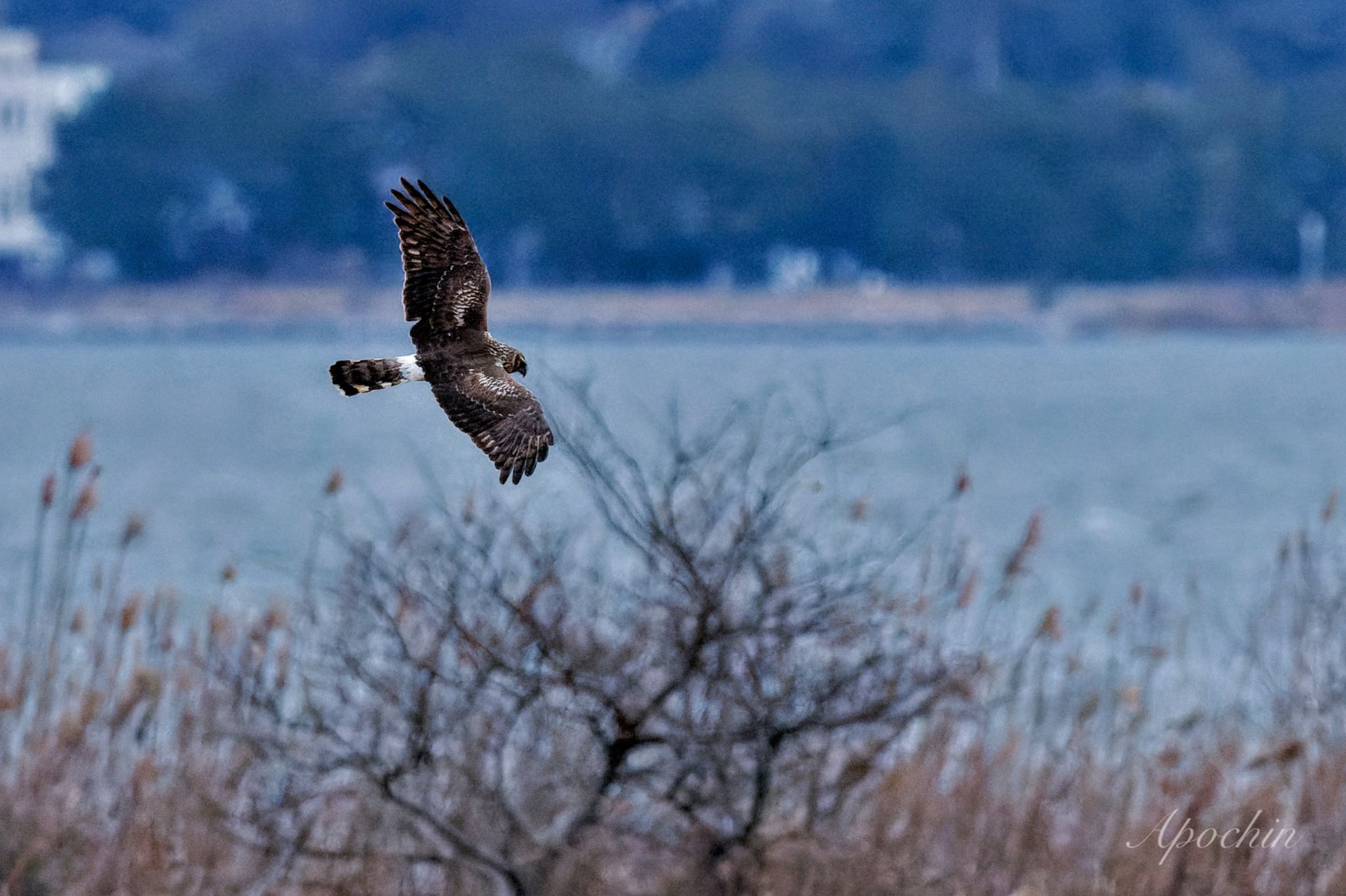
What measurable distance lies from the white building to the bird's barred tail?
68.3 m

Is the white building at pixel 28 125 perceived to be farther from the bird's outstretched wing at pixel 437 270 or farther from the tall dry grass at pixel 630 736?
the bird's outstretched wing at pixel 437 270

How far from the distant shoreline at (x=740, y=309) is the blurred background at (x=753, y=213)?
206 mm

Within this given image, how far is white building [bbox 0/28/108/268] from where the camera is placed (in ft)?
238

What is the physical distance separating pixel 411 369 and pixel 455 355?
14cm

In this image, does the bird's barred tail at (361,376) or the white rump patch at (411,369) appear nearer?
the bird's barred tail at (361,376)

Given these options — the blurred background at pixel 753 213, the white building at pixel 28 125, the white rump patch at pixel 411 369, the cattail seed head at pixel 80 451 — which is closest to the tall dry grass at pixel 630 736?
the cattail seed head at pixel 80 451

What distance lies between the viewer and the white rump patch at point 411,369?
4766 millimetres

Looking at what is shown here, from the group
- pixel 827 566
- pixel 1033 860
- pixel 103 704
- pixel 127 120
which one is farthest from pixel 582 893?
pixel 127 120

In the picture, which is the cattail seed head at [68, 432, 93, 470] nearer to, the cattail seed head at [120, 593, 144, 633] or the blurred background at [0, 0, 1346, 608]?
the cattail seed head at [120, 593, 144, 633]

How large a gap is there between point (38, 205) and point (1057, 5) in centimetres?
5479

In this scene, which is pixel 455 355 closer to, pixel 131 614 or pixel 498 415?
pixel 498 415

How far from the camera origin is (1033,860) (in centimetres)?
625

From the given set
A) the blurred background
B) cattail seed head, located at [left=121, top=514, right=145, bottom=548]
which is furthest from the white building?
cattail seed head, located at [left=121, top=514, right=145, bottom=548]

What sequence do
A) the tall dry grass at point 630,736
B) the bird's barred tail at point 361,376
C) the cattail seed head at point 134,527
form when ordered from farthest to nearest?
the cattail seed head at point 134,527
the tall dry grass at point 630,736
the bird's barred tail at point 361,376
